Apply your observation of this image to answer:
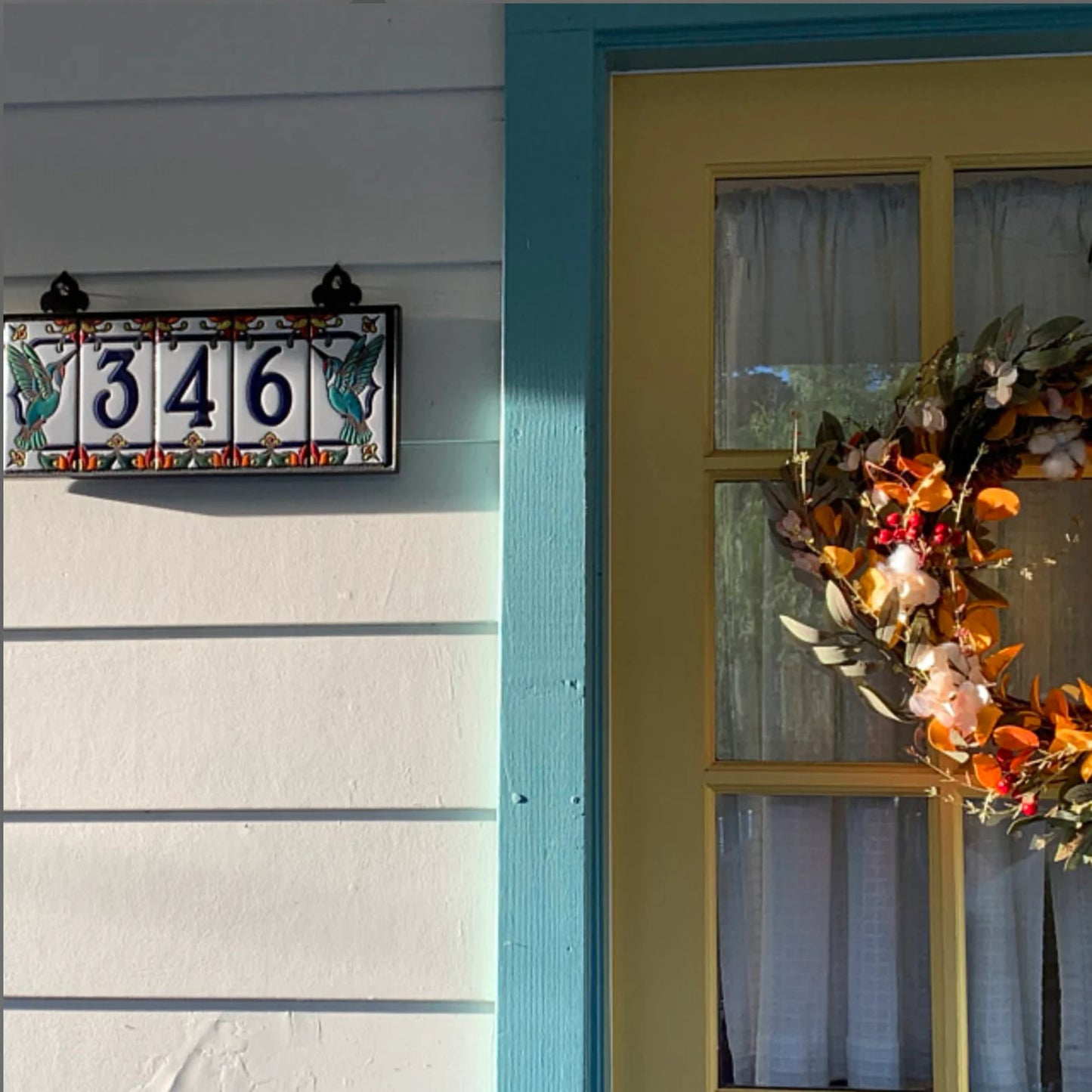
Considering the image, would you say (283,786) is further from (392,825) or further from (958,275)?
(958,275)

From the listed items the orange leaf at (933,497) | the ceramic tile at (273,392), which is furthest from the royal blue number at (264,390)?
the orange leaf at (933,497)

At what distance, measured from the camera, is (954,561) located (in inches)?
53.5

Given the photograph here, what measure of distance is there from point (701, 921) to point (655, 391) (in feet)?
1.98

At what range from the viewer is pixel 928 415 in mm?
1369

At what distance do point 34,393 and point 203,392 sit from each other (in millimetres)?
196

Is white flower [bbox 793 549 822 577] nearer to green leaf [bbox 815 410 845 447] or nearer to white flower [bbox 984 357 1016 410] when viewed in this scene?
green leaf [bbox 815 410 845 447]

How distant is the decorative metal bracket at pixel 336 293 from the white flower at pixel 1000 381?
69cm

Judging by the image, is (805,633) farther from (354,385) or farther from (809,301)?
(354,385)

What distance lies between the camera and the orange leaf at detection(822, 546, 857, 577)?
1.37 meters

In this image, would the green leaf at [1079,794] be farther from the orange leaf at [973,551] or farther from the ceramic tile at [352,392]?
the ceramic tile at [352,392]

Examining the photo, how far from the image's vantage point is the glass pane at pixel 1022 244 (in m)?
1.50

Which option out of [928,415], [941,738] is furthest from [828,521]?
[941,738]

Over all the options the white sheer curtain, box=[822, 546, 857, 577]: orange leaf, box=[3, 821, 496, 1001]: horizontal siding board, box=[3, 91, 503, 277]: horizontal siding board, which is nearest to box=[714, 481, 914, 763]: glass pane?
the white sheer curtain

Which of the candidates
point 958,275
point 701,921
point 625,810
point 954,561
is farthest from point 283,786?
point 958,275
